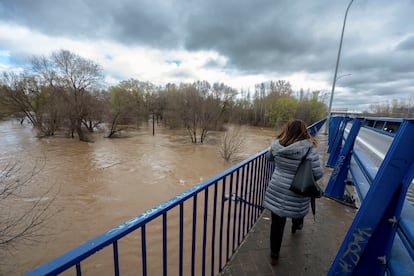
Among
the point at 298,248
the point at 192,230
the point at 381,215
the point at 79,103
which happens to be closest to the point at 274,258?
the point at 298,248

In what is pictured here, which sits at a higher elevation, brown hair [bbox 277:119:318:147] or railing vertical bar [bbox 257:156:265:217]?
brown hair [bbox 277:119:318:147]

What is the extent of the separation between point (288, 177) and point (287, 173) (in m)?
0.04

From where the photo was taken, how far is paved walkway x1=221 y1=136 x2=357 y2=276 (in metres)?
1.88

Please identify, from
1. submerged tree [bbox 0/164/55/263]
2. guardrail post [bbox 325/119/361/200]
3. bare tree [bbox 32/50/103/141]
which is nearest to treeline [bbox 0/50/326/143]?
bare tree [bbox 32/50/103/141]

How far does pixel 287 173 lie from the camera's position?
1.87m

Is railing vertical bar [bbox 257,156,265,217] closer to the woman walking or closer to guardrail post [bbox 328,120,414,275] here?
the woman walking

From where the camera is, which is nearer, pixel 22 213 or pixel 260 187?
pixel 260 187

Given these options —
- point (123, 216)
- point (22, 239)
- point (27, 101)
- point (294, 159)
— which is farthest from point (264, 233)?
point (27, 101)

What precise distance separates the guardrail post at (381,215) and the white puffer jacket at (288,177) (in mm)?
570

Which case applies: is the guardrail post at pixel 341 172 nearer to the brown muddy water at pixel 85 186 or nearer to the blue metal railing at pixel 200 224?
the blue metal railing at pixel 200 224

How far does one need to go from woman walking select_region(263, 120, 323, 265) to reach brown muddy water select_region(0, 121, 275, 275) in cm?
621

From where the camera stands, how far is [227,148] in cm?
1480

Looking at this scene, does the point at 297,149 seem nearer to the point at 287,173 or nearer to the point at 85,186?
the point at 287,173

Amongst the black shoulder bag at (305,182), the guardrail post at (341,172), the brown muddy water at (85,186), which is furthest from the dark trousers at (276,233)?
the brown muddy water at (85,186)
